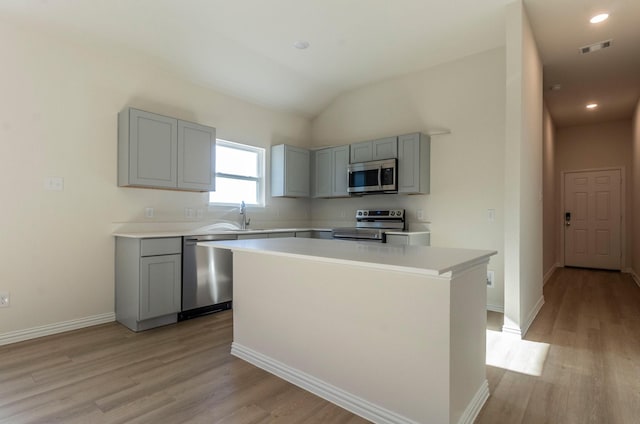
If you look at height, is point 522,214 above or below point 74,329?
above

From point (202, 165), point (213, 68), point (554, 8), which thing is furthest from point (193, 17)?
point (554, 8)

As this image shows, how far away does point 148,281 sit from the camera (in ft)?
10.0

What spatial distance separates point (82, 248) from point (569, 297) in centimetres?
555

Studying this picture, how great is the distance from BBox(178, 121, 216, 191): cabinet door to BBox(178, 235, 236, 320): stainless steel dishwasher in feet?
2.28

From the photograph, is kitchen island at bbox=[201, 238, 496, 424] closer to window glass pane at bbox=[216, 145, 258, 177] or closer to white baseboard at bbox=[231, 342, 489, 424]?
white baseboard at bbox=[231, 342, 489, 424]

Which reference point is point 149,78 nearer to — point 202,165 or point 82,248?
point 202,165

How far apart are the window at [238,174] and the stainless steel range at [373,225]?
129 cm

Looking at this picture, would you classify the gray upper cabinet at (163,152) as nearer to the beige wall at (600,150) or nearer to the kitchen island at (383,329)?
the kitchen island at (383,329)

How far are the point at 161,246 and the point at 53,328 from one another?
114cm

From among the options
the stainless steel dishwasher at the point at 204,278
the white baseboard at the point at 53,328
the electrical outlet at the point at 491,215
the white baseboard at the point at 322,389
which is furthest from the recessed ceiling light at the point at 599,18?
the white baseboard at the point at 53,328

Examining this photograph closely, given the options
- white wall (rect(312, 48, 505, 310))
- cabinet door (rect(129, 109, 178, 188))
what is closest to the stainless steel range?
white wall (rect(312, 48, 505, 310))

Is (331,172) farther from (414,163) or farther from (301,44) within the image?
(301,44)

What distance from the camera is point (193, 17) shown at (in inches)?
123

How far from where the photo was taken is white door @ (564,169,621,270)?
625 cm
